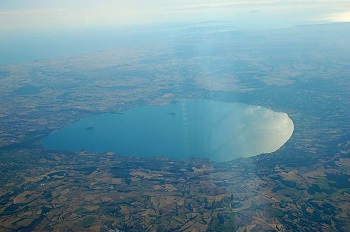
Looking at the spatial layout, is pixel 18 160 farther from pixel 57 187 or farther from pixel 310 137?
pixel 310 137

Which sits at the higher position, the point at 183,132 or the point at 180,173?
the point at 180,173

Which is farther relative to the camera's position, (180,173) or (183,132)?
(183,132)

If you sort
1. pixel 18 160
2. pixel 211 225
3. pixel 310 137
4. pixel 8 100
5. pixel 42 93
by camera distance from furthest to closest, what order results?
pixel 42 93 → pixel 8 100 → pixel 310 137 → pixel 18 160 → pixel 211 225

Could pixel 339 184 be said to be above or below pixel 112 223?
below

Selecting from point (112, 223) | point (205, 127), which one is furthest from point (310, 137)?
point (112, 223)

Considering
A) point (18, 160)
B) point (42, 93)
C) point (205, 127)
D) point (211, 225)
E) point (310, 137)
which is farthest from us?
point (42, 93)

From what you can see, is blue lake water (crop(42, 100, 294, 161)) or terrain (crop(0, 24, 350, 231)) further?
blue lake water (crop(42, 100, 294, 161))

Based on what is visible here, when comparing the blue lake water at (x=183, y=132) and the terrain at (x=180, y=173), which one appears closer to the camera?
the terrain at (x=180, y=173)

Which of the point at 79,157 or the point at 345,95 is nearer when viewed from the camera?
the point at 79,157
